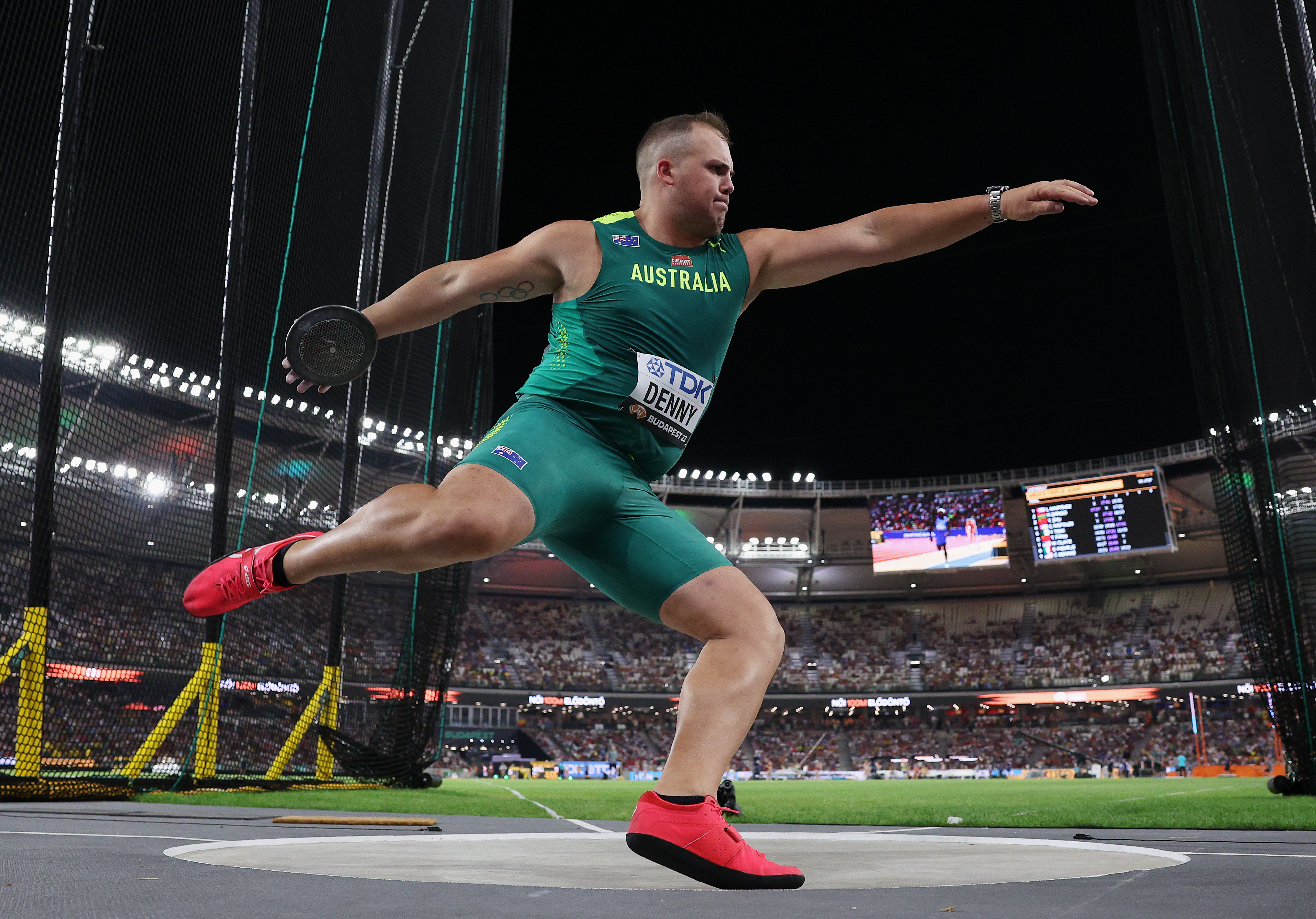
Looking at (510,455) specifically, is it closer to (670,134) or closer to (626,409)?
(626,409)

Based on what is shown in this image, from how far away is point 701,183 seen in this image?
2736 mm

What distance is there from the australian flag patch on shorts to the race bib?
33cm

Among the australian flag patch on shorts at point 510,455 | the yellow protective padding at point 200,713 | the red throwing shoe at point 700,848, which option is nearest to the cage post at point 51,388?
the yellow protective padding at point 200,713

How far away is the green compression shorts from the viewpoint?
243 centimetres

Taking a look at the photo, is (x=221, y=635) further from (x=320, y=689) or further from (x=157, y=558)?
(x=320, y=689)

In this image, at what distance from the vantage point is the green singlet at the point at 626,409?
252 cm

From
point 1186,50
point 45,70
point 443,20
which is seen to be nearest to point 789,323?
point 443,20

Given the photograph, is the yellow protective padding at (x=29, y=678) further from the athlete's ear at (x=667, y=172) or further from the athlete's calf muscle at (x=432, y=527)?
the athlete's ear at (x=667, y=172)

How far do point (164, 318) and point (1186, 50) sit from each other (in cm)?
845

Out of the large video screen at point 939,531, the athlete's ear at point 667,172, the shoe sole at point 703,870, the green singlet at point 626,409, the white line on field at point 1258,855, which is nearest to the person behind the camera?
the shoe sole at point 703,870

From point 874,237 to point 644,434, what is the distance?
3.15ft

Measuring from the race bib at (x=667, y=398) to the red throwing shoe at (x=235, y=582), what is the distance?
0.95m

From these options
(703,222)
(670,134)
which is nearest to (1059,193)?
(703,222)

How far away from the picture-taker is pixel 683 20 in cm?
2047
